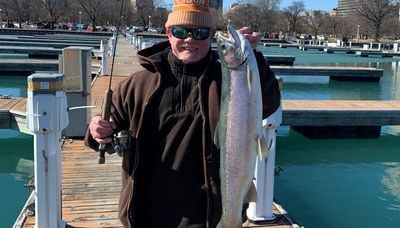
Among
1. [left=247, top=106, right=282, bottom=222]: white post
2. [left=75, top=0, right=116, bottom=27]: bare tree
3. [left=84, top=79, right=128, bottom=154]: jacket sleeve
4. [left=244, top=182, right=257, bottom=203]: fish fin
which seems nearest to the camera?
[left=244, top=182, right=257, bottom=203]: fish fin

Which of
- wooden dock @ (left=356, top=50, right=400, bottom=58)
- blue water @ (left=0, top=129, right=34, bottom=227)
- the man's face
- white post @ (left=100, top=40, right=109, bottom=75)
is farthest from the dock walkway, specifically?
wooden dock @ (left=356, top=50, right=400, bottom=58)

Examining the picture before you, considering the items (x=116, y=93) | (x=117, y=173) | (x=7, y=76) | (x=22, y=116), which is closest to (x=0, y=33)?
(x=7, y=76)

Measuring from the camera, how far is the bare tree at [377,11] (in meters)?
76.6

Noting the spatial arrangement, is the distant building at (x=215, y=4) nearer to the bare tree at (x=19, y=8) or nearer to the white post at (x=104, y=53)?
the white post at (x=104, y=53)

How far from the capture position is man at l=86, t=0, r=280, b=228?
2.22 meters

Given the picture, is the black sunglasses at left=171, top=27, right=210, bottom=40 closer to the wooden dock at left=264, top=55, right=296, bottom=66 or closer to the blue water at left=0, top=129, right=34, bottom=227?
the blue water at left=0, top=129, right=34, bottom=227

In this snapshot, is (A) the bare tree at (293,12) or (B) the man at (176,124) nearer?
(B) the man at (176,124)

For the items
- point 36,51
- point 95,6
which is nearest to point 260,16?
point 95,6

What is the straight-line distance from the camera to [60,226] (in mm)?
4012

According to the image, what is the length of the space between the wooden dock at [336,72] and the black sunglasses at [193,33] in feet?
70.9

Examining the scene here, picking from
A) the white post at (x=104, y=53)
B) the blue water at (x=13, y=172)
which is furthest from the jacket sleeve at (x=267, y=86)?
the white post at (x=104, y=53)

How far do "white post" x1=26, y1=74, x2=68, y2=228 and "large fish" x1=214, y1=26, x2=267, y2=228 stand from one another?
82.8 inches

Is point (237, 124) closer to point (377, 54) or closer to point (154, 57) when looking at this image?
point (154, 57)

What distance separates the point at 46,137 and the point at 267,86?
2.21 m
